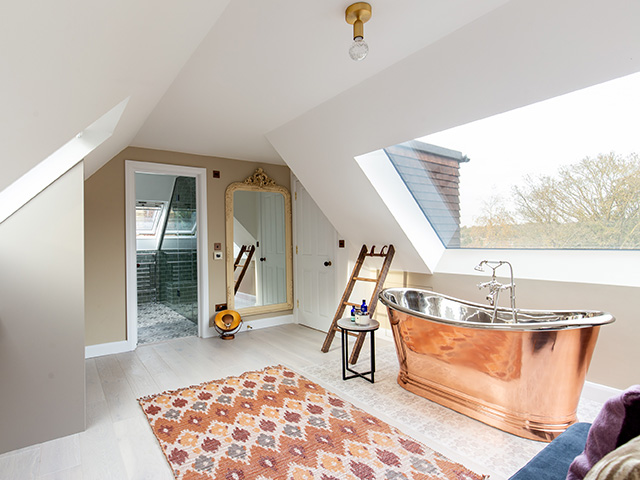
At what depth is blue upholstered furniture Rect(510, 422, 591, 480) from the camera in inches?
45.3

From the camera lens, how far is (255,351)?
3.91 m

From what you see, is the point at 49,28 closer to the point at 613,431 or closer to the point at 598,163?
the point at 613,431

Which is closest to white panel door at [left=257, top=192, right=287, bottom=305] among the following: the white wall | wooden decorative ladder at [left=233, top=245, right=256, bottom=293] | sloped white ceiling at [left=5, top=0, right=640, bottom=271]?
wooden decorative ladder at [left=233, top=245, right=256, bottom=293]

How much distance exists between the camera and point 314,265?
486 centimetres

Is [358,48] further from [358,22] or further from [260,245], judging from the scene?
[260,245]

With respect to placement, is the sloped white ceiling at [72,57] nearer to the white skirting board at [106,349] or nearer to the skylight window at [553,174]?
the skylight window at [553,174]

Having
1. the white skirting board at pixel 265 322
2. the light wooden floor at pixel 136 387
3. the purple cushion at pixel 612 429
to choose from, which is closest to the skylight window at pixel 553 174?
the purple cushion at pixel 612 429

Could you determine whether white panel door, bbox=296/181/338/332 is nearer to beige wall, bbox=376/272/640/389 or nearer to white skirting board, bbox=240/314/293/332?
white skirting board, bbox=240/314/293/332

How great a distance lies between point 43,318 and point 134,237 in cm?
194

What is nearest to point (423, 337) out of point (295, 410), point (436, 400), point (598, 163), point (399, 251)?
point (436, 400)

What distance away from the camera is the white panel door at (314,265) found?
4578 millimetres

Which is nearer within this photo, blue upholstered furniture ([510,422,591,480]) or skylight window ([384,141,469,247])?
blue upholstered furniture ([510,422,591,480])

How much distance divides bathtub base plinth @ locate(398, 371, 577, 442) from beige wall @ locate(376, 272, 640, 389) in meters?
0.65

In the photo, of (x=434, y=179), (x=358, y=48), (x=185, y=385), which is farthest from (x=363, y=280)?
(x=358, y=48)
